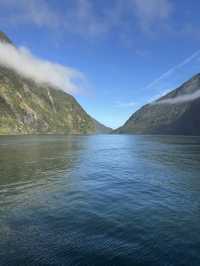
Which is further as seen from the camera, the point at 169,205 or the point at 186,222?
the point at 169,205

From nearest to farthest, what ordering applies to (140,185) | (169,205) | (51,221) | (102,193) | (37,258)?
(37,258)
(51,221)
(169,205)
(102,193)
(140,185)

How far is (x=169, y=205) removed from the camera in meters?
26.8

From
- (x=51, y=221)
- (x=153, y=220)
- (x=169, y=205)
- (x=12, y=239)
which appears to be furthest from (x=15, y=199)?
(x=169, y=205)

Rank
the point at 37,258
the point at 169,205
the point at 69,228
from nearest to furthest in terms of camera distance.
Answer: the point at 37,258 → the point at 69,228 → the point at 169,205

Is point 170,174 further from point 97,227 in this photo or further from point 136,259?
point 136,259

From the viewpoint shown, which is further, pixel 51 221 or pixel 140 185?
pixel 140 185

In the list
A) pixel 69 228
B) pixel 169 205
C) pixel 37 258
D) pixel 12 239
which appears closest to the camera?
pixel 37 258

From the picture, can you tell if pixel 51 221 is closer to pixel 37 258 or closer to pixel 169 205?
pixel 37 258

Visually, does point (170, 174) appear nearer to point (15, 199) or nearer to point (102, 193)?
point (102, 193)

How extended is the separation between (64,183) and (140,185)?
41.2ft

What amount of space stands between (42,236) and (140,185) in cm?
2205

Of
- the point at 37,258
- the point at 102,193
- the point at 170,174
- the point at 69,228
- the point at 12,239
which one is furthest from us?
the point at 170,174

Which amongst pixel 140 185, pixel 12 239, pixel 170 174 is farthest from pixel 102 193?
pixel 170 174

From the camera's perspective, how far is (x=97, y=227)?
20.5 metres
